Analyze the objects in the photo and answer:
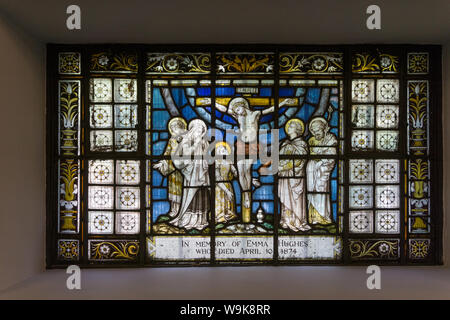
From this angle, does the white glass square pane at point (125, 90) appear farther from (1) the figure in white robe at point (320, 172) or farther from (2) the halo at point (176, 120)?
(1) the figure in white robe at point (320, 172)

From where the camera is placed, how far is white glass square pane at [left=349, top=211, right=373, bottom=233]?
11.3 feet

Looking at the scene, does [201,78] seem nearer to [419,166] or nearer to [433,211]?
[419,166]

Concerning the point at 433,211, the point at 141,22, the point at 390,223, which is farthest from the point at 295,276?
the point at 141,22

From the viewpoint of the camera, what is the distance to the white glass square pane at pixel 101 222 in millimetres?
3408

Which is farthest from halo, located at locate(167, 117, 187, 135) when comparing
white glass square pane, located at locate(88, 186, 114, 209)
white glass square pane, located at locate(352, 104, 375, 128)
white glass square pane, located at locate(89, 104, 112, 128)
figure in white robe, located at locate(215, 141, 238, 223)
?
white glass square pane, located at locate(352, 104, 375, 128)

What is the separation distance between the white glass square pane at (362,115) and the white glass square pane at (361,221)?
79cm

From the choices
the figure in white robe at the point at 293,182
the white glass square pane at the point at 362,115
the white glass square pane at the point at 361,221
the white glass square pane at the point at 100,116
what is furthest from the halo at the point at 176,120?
the white glass square pane at the point at 361,221

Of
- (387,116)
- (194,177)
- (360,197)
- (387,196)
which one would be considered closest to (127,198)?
(194,177)

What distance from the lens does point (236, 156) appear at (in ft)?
11.3

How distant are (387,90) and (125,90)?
2.37 m

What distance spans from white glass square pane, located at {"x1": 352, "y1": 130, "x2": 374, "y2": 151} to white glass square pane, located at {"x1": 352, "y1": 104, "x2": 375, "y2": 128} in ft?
0.18

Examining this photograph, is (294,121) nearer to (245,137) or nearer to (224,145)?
(245,137)

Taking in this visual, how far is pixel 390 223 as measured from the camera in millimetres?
3459

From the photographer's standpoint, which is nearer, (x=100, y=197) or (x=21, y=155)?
(x=21, y=155)
